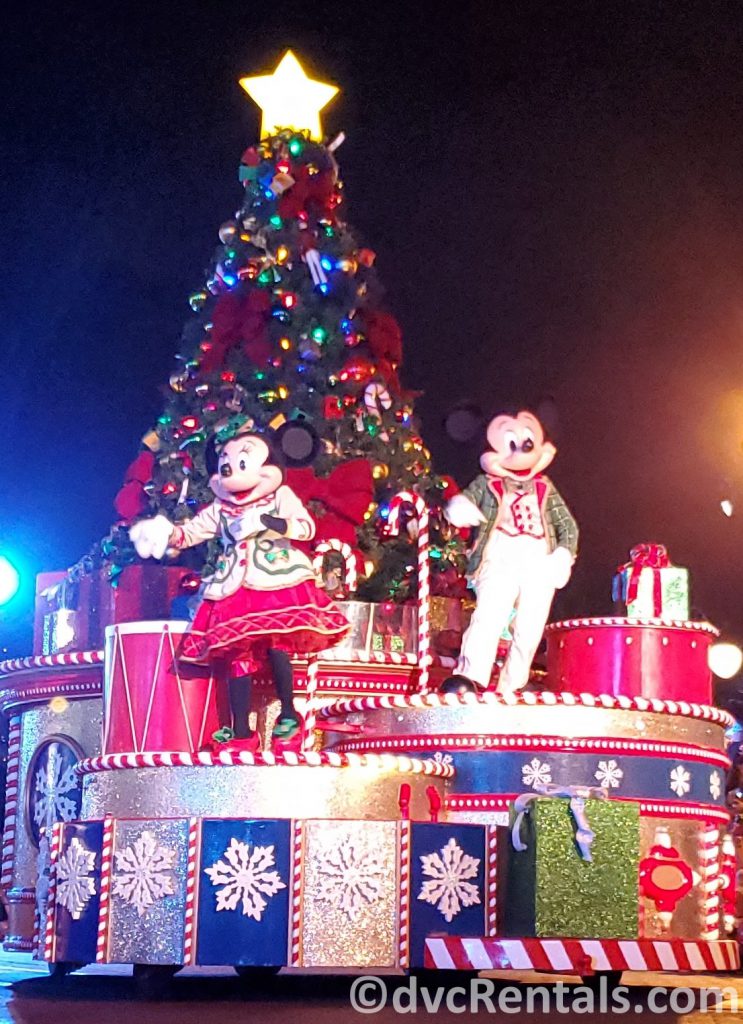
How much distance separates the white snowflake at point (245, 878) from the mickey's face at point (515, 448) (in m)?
2.74

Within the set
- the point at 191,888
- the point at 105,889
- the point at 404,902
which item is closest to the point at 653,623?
the point at 404,902

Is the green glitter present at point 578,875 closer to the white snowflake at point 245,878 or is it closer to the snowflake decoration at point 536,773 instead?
the snowflake decoration at point 536,773

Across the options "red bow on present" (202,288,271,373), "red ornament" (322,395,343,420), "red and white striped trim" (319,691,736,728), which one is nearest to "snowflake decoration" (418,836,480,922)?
"red and white striped trim" (319,691,736,728)

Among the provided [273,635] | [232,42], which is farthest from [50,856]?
[232,42]

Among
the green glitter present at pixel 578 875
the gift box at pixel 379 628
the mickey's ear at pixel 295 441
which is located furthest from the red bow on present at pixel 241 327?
the green glitter present at pixel 578 875

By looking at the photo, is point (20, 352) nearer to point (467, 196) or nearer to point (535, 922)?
point (467, 196)

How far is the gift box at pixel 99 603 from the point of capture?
8969 millimetres

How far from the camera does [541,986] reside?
6738 millimetres

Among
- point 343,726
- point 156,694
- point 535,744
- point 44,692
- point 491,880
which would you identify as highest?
point 44,692

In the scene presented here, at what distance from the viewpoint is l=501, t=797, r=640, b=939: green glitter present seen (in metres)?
6.10

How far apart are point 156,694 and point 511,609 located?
A: 1.89m

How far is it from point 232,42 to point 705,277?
164 inches

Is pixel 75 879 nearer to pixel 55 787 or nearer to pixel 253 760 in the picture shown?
pixel 253 760

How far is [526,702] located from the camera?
7.09m
